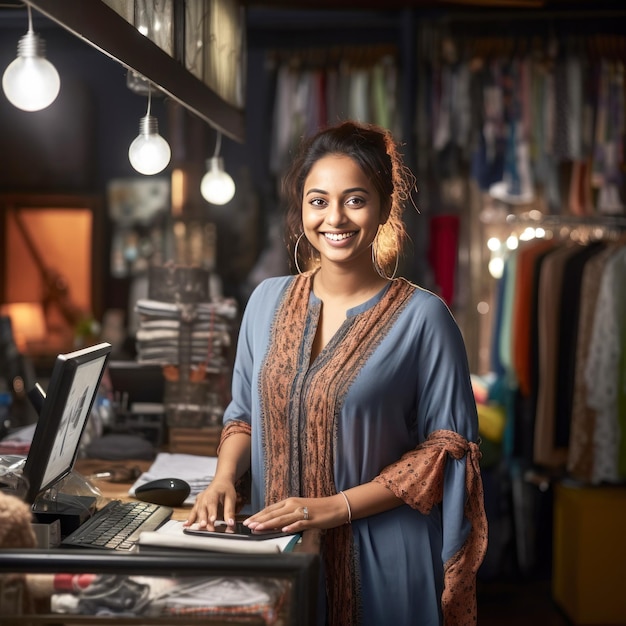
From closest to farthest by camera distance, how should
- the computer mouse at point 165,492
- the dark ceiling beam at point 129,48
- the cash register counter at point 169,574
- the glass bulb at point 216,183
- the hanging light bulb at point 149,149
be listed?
the cash register counter at point 169,574
the dark ceiling beam at point 129,48
the computer mouse at point 165,492
the hanging light bulb at point 149,149
the glass bulb at point 216,183

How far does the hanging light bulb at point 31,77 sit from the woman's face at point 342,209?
792mm

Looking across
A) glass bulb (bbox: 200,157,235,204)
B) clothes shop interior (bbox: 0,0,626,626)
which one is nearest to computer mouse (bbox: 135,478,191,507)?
clothes shop interior (bbox: 0,0,626,626)

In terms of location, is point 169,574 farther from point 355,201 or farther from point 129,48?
point 129,48

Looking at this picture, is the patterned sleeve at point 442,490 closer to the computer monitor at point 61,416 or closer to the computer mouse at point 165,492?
the computer mouse at point 165,492

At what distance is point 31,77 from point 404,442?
132 cm

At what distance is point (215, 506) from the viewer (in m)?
2.10

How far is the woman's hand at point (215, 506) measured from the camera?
2.04 meters

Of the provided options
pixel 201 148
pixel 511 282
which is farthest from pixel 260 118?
pixel 511 282

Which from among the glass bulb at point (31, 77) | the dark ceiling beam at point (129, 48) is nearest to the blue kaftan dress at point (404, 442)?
the dark ceiling beam at point (129, 48)

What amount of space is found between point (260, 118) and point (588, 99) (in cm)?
205

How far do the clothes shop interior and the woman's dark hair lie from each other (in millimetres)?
261

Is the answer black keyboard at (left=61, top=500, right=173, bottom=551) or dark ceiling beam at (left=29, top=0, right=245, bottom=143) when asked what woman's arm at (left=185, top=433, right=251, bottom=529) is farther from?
dark ceiling beam at (left=29, top=0, right=245, bottom=143)

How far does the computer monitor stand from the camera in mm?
1831

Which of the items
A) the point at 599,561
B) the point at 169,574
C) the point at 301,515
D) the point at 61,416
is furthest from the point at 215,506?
the point at 599,561
